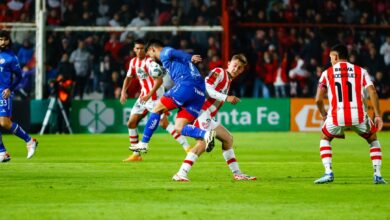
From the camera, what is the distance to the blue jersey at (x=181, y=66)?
14.4 metres

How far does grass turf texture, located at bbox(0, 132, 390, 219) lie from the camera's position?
396 inches

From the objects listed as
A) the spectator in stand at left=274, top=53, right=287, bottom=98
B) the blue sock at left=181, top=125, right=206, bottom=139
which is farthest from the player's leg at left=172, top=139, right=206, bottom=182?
the spectator in stand at left=274, top=53, right=287, bottom=98

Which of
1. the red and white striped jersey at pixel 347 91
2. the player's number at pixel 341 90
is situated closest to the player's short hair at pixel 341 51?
the red and white striped jersey at pixel 347 91

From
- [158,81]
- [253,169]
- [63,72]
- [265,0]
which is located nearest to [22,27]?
[63,72]

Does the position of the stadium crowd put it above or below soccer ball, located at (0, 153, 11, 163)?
above

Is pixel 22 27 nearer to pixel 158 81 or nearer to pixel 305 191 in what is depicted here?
pixel 158 81

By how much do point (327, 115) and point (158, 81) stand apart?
18.1 ft

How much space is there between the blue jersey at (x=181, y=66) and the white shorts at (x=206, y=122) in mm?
501

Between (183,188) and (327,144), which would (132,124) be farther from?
(183,188)

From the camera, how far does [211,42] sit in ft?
104

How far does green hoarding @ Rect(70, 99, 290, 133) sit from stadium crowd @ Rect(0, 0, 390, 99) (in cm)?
55

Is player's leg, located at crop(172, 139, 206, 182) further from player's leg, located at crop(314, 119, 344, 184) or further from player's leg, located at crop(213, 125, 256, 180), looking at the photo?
player's leg, located at crop(314, 119, 344, 184)

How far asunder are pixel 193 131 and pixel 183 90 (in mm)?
816

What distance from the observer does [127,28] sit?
3009 cm
